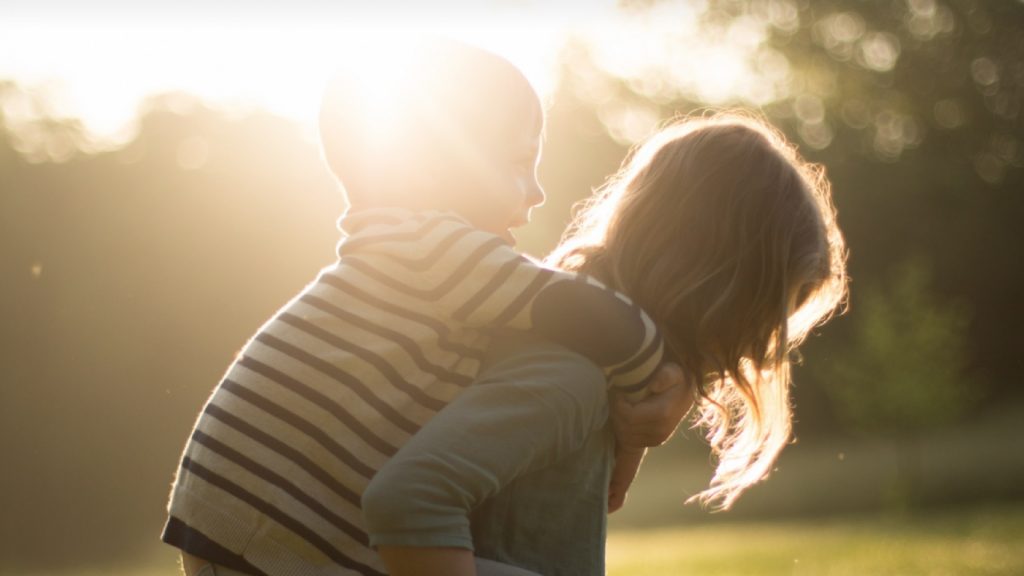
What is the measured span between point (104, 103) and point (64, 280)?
9184 mm

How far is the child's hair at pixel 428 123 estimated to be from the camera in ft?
7.64

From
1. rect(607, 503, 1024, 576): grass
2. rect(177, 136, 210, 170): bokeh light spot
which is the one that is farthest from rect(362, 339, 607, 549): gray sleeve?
rect(177, 136, 210, 170): bokeh light spot

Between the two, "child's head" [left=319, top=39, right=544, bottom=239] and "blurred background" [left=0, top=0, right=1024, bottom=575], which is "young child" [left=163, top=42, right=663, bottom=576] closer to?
"child's head" [left=319, top=39, right=544, bottom=239]

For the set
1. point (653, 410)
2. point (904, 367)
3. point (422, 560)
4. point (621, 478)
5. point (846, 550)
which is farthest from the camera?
point (904, 367)

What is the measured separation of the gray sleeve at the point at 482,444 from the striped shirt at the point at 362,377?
73mm

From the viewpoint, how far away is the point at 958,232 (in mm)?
35562

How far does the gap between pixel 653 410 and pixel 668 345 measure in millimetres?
132

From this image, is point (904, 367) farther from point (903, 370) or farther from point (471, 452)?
point (471, 452)

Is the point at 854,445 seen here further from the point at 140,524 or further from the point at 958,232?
the point at 140,524

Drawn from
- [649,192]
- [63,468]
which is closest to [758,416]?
[649,192]

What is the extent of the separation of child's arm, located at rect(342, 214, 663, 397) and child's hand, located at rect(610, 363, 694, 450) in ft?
0.31

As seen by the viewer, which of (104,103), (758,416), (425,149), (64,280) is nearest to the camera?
(425,149)

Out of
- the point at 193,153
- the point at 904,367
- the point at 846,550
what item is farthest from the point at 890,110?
the point at 846,550

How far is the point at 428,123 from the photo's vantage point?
7.66 feet
